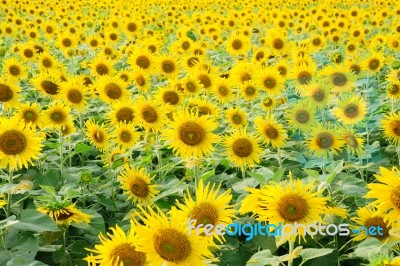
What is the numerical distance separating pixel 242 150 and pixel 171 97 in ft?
4.49

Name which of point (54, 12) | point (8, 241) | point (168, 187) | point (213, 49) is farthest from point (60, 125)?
point (54, 12)

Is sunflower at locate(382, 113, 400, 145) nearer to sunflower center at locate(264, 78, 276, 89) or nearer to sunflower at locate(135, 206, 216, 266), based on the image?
sunflower center at locate(264, 78, 276, 89)

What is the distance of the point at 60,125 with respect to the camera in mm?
4562

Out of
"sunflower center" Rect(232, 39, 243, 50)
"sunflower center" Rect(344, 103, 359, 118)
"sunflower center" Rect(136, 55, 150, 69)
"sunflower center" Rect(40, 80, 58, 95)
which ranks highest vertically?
"sunflower center" Rect(232, 39, 243, 50)

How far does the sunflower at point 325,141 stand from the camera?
4.01 metres

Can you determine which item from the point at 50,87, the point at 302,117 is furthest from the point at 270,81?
the point at 50,87

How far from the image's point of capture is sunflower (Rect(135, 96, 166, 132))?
4.29m

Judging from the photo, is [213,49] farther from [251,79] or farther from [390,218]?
[390,218]

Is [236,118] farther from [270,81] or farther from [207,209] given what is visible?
[207,209]

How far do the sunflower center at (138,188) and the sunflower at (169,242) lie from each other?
1365 millimetres

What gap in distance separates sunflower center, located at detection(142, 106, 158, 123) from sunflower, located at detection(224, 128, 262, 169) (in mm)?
711

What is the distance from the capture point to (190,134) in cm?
354

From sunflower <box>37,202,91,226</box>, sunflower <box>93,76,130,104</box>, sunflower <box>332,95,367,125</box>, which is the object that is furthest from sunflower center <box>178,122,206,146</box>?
sunflower <box>93,76,130,104</box>

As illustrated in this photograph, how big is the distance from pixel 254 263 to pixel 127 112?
2318 millimetres
